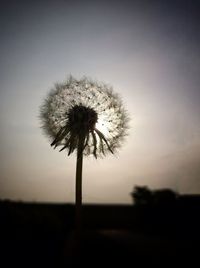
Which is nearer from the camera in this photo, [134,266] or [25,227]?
[134,266]

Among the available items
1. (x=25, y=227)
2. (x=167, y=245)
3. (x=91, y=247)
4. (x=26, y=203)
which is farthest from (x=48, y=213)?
(x=167, y=245)

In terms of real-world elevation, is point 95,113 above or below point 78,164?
above

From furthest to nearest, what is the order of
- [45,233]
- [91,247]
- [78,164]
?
1. [78,164]
2. [45,233]
3. [91,247]

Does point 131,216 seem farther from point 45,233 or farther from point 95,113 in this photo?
point 95,113

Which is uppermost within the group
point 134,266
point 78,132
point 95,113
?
point 95,113

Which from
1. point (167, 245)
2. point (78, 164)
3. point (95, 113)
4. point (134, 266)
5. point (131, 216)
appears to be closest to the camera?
point (134, 266)

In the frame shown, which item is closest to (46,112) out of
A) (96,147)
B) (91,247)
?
(96,147)
